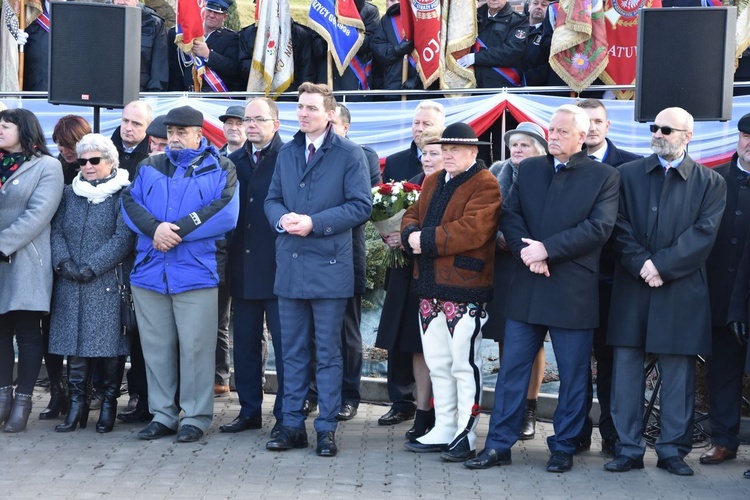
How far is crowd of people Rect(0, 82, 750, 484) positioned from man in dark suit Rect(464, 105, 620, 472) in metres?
0.01

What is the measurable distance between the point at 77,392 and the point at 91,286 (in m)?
0.71

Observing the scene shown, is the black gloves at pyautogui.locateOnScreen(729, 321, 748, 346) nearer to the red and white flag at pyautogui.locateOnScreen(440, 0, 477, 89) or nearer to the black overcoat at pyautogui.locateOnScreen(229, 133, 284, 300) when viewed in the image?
the black overcoat at pyautogui.locateOnScreen(229, 133, 284, 300)

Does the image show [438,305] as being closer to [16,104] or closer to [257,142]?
[257,142]

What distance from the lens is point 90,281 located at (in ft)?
24.4

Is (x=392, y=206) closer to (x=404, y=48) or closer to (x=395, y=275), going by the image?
(x=395, y=275)

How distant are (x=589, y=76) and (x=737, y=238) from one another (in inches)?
159

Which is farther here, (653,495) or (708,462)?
(708,462)

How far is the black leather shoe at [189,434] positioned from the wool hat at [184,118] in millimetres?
1953

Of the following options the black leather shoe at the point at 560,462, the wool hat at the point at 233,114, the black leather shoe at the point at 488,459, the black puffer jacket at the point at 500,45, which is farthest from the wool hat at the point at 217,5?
the black leather shoe at the point at 560,462

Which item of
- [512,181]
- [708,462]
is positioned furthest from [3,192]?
[708,462]

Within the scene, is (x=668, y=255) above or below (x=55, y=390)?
above

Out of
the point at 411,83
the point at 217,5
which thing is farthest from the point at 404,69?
the point at 217,5

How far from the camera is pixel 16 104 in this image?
39.6 feet

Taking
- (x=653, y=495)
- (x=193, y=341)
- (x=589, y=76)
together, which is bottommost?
(x=653, y=495)
